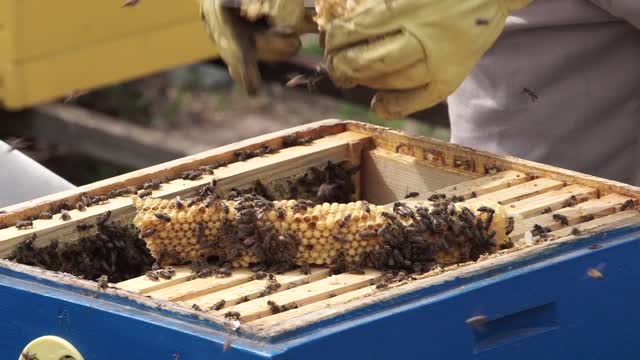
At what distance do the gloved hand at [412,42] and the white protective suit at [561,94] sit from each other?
0.84 meters

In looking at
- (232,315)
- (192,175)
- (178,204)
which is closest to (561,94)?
(192,175)

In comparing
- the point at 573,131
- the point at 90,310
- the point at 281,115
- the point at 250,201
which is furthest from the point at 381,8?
the point at 281,115

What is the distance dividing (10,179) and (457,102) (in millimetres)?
1218

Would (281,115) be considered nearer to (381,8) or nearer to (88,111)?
(88,111)

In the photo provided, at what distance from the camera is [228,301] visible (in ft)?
8.36

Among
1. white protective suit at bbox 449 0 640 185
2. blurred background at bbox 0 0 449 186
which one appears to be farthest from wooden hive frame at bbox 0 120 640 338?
white protective suit at bbox 449 0 640 185

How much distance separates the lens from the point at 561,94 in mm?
3709

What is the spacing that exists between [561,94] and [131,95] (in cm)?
437

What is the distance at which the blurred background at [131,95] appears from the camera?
5.54 meters

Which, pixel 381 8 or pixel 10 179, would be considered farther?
pixel 10 179

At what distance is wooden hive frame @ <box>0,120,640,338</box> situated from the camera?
2.51 m

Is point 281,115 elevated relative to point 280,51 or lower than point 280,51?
elevated

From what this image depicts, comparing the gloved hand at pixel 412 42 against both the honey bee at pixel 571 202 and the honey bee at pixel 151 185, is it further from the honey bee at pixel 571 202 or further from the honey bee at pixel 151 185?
the honey bee at pixel 151 185

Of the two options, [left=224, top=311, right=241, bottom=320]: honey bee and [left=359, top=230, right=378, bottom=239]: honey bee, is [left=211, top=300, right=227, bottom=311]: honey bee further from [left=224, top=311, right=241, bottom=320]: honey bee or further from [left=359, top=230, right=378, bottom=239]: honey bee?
[left=359, top=230, right=378, bottom=239]: honey bee
